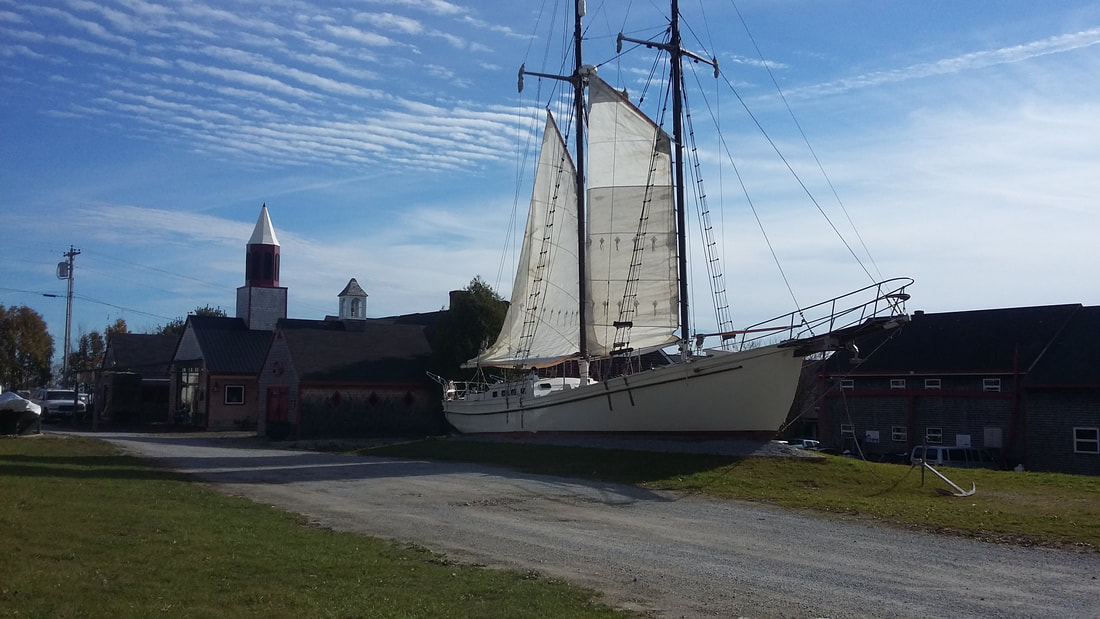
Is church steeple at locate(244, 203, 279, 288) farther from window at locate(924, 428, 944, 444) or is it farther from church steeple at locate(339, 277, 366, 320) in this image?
window at locate(924, 428, 944, 444)

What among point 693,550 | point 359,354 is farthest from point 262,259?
point 693,550

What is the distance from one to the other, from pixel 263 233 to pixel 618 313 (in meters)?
38.9

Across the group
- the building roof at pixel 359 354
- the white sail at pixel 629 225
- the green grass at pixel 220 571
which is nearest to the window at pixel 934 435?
the white sail at pixel 629 225

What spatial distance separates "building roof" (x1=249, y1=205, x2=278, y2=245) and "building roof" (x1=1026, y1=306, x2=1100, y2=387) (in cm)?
4734

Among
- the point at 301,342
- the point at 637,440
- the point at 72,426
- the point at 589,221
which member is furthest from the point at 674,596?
the point at 72,426

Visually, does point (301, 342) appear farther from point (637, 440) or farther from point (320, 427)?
point (637, 440)

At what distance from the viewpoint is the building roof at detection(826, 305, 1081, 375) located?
39.5m

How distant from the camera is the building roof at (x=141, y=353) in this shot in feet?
200

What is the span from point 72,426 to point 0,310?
3372 centimetres

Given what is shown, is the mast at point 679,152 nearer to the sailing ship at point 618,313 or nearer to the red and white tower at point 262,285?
the sailing ship at point 618,313

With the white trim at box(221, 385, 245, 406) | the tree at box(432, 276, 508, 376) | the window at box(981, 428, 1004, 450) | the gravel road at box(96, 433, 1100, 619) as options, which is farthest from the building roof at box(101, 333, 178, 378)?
the window at box(981, 428, 1004, 450)

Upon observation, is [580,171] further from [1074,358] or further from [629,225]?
[1074,358]

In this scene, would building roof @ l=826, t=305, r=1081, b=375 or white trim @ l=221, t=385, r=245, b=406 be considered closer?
building roof @ l=826, t=305, r=1081, b=375

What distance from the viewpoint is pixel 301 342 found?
4534 centimetres
